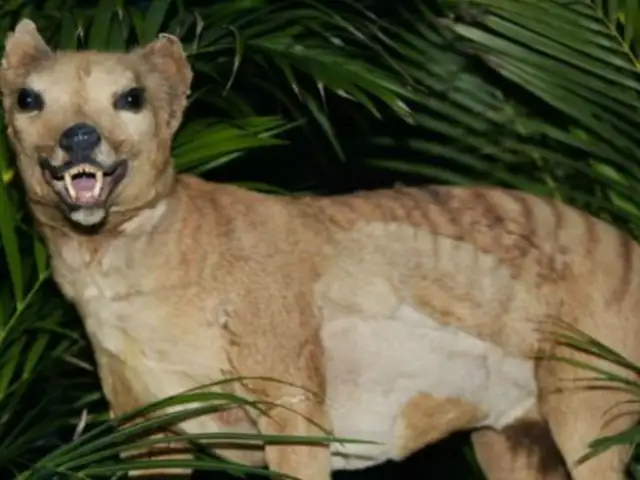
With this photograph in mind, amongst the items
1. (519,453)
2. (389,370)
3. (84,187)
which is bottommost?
(519,453)

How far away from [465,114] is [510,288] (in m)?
0.32

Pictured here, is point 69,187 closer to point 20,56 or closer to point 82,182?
Answer: point 82,182

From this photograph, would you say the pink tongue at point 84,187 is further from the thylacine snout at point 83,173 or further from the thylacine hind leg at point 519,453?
the thylacine hind leg at point 519,453

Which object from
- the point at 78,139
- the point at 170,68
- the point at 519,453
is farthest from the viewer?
the point at 519,453

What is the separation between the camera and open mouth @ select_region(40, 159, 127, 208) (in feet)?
3.37

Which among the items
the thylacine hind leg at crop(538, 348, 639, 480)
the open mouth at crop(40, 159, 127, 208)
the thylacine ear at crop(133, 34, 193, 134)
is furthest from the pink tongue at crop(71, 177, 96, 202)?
the thylacine hind leg at crop(538, 348, 639, 480)

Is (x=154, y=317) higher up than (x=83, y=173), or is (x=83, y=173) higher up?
(x=83, y=173)

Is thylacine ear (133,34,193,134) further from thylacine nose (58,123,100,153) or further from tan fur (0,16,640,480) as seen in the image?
thylacine nose (58,123,100,153)

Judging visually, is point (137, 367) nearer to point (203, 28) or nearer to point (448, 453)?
point (203, 28)

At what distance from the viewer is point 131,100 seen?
1.06 metres

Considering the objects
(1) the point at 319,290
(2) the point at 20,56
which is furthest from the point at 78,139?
(1) the point at 319,290

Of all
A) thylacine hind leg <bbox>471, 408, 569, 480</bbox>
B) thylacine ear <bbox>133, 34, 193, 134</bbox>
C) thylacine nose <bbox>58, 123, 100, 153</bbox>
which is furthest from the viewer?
thylacine hind leg <bbox>471, 408, 569, 480</bbox>

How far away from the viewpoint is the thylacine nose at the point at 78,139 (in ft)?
3.31

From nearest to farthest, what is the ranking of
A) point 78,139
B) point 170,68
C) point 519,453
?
point 78,139 < point 170,68 < point 519,453
